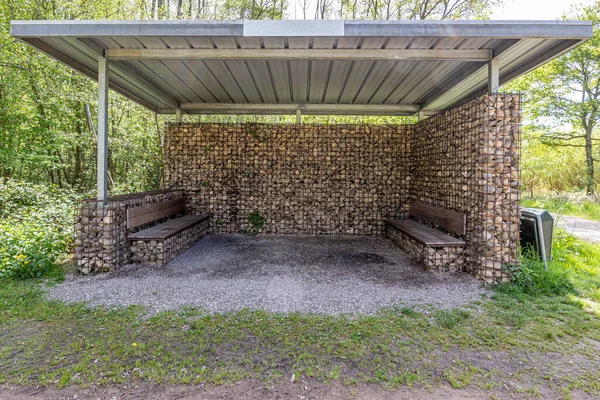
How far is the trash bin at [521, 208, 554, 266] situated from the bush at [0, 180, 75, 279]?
20.8ft

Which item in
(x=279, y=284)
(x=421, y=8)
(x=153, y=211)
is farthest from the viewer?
(x=421, y=8)

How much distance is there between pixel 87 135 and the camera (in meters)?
8.78

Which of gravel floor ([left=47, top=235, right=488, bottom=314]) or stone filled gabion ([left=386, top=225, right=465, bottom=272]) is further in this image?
stone filled gabion ([left=386, top=225, right=465, bottom=272])

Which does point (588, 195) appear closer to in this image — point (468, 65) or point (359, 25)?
point (468, 65)

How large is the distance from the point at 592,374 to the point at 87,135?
10.9 metres

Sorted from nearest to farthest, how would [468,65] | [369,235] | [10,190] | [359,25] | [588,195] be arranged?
[359,25]
[468,65]
[10,190]
[369,235]
[588,195]

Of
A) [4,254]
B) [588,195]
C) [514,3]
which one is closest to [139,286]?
[4,254]

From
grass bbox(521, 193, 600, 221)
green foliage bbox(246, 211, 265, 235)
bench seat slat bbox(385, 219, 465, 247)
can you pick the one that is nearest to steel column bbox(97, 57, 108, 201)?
green foliage bbox(246, 211, 265, 235)

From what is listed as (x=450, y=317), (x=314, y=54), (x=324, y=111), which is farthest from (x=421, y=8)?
(x=450, y=317)

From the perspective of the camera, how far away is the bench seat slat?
410 cm

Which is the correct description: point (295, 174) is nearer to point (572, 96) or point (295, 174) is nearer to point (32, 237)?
point (32, 237)

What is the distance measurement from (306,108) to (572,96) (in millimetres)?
11682

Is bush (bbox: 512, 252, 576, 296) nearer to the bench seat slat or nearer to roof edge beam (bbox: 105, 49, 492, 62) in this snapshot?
the bench seat slat

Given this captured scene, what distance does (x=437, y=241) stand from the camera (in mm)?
4148
